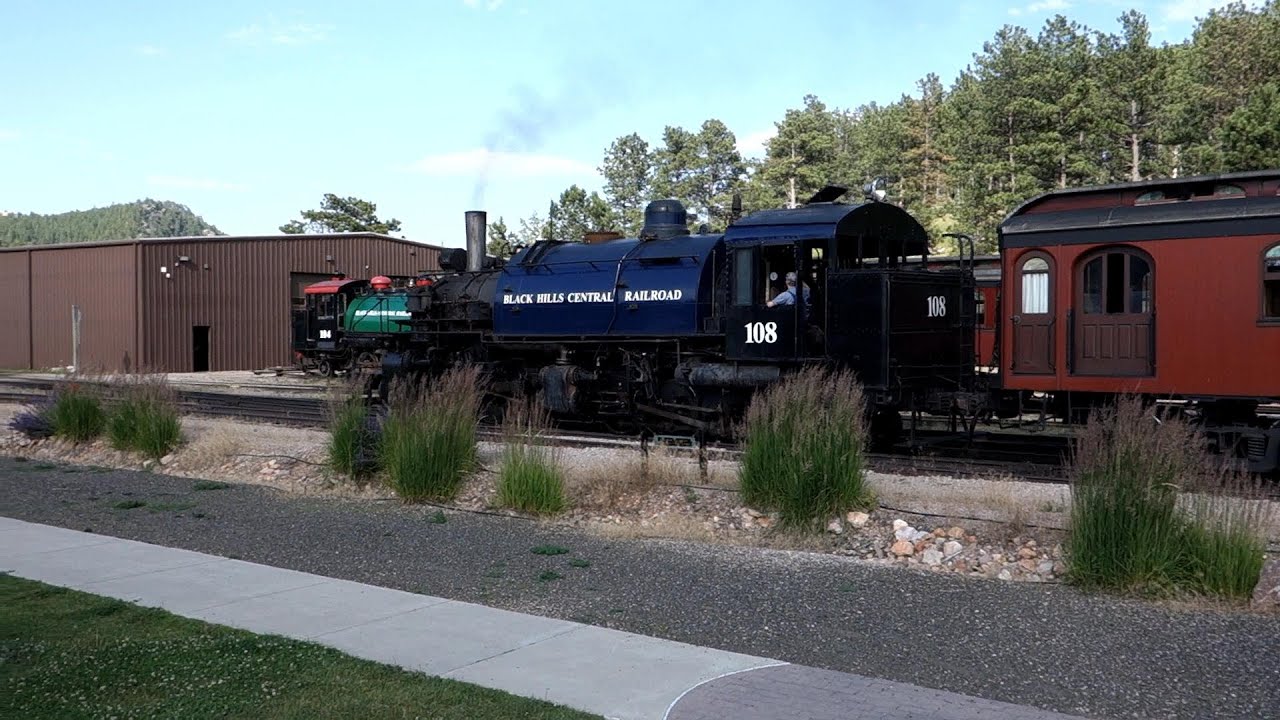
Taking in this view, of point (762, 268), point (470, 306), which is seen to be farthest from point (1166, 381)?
point (470, 306)

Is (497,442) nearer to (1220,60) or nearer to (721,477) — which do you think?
(721,477)

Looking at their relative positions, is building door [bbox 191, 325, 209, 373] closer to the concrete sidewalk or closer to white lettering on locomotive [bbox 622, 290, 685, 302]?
white lettering on locomotive [bbox 622, 290, 685, 302]

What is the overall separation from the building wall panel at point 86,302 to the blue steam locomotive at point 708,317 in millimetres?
23929

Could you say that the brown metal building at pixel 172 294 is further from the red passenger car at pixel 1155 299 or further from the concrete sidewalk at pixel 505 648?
the red passenger car at pixel 1155 299

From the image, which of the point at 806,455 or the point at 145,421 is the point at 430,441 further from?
the point at 145,421

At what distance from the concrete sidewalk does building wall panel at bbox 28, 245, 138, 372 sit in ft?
105

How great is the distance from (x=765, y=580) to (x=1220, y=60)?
50731 millimetres

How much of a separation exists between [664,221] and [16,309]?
38.6 m

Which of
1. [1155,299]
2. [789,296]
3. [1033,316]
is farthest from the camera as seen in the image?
[789,296]

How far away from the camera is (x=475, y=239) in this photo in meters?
21.0

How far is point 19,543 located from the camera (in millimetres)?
10055

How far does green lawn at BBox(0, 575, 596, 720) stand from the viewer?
5.51 m

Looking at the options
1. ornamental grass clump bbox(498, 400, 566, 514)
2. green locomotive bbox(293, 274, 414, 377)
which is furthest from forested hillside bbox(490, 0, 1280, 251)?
ornamental grass clump bbox(498, 400, 566, 514)

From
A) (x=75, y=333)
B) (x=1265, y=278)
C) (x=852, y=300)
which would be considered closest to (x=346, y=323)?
(x=852, y=300)
